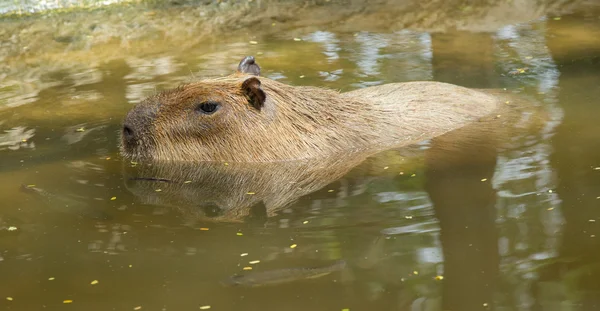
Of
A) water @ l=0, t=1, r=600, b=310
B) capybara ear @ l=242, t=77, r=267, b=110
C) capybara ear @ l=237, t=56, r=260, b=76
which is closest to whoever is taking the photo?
water @ l=0, t=1, r=600, b=310

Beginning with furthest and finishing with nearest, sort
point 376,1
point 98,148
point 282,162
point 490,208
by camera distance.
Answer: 1. point 376,1
2. point 98,148
3. point 282,162
4. point 490,208

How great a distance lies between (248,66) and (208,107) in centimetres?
76

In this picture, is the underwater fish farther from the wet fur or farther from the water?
the wet fur

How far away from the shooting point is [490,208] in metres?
→ 6.30

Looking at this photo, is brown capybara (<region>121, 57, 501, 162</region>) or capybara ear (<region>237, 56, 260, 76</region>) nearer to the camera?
brown capybara (<region>121, 57, 501, 162</region>)

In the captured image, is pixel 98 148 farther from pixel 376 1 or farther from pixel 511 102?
pixel 376 1

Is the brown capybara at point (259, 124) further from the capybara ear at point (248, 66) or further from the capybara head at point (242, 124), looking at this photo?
the capybara ear at point (248, 66)

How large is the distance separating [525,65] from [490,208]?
470 centimetres

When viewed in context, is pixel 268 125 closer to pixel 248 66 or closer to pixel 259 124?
pixel 259 124

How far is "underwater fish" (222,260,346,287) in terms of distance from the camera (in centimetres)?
528

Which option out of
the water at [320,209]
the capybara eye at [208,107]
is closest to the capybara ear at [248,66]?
the capybara eye at [208,107]

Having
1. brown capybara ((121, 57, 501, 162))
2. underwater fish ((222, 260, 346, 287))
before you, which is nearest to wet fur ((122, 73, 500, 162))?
brown capybara ((121, 57, 501, 162))

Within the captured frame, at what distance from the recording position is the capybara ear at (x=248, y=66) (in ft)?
28.0

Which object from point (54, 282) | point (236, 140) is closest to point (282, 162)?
point (236, 140)
